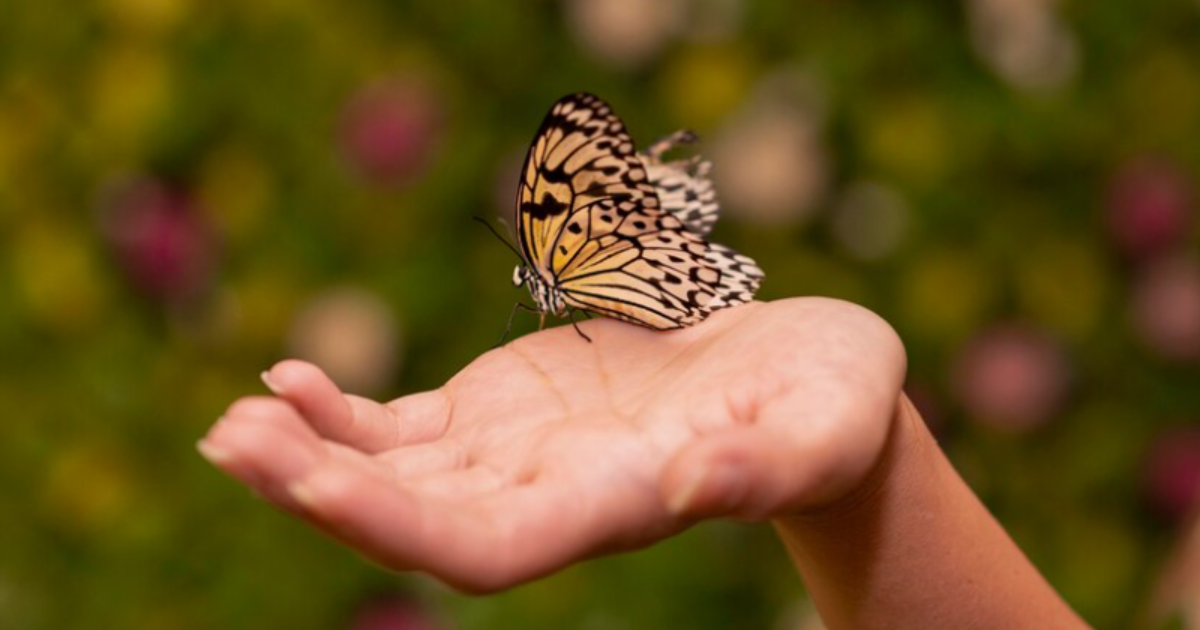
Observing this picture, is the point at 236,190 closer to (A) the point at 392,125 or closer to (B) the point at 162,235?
(B) the point at 162,235

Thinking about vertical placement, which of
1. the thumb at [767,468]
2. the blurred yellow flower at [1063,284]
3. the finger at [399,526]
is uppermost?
the finger at [399,526]

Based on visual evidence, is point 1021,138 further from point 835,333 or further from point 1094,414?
point 835,333

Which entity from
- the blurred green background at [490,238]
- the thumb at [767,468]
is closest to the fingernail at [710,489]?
the thumb at [767,468]

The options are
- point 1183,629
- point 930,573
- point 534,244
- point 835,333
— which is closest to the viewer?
point 835,333

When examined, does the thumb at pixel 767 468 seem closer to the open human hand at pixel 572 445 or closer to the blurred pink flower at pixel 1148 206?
the open human hand at pixel 572 445

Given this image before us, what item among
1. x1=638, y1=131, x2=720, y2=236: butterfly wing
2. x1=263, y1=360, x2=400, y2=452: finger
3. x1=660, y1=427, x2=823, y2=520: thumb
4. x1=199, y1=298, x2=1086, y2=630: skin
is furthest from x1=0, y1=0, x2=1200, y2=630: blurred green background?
x1=660, y1=427, x2=823, y2=520: thumb

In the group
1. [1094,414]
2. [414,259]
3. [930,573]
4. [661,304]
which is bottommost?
[1094,414]

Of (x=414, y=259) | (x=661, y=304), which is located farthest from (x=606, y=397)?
(x=414, y=259)

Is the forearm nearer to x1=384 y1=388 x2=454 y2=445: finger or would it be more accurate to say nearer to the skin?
the skin
